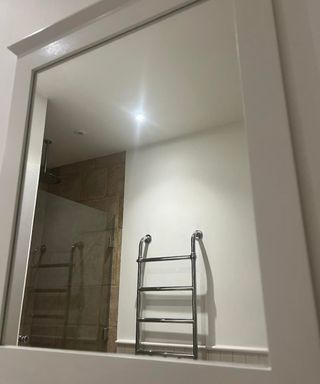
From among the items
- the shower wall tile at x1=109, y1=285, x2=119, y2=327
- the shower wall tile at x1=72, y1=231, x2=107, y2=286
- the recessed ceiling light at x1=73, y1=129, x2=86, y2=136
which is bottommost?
the shower wall tile at x1=109, y1=285, x2=119, y2=327

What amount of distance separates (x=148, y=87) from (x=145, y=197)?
14.4 inches

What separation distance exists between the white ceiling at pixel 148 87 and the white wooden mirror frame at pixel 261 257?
0.23ft

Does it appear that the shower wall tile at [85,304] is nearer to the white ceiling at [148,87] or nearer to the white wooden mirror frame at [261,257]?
the white wooden mirror frame at [261,257]

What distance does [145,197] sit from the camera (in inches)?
45.1

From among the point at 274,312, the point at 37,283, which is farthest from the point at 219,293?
the point at 37,283

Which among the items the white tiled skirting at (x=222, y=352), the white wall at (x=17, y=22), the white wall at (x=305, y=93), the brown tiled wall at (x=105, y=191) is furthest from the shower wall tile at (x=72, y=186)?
the white wall at (x=305, y=93)

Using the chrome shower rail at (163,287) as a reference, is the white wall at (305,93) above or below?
above

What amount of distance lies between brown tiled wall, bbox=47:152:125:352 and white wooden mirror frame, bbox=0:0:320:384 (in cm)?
31

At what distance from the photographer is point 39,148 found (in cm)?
102

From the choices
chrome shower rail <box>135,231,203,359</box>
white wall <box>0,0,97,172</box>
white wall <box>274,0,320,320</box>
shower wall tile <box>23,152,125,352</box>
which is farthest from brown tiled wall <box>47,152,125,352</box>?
white wall <box>274,0,320,320</box>

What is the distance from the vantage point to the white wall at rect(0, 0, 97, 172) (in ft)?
3.42

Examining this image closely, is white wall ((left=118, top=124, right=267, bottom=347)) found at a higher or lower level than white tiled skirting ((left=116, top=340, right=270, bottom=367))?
higher

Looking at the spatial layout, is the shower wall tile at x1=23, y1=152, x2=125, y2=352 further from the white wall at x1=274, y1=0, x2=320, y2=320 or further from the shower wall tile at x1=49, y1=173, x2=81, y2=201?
the white wall at x1=274, y1=0, x2=320, y2=320

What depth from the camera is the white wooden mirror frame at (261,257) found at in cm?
49
